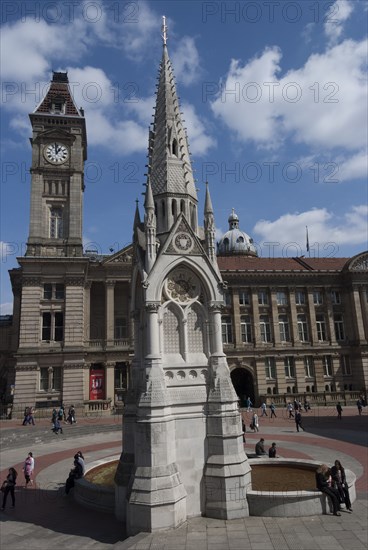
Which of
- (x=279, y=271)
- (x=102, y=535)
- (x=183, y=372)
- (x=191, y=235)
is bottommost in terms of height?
(x=102, y=535)

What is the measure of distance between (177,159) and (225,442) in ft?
34.5

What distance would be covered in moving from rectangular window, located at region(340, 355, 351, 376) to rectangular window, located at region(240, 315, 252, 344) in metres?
13.4

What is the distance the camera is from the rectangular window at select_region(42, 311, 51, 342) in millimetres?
46656

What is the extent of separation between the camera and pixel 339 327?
197ft

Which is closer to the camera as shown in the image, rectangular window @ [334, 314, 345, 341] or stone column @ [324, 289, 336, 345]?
stone column @ [324, 289, 336, 345]

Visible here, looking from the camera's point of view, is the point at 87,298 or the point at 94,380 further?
the point at 87,298

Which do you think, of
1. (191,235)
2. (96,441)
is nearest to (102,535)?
(191,235)

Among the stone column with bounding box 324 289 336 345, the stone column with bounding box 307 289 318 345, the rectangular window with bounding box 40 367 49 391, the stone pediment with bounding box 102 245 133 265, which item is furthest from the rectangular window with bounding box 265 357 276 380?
the rectangular window with bounding box 40 367 49 391

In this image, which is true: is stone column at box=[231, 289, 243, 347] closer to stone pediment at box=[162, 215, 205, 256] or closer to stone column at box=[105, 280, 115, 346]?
stone column at box=[105, 280, 115, 346]

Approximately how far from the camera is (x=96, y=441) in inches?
1240

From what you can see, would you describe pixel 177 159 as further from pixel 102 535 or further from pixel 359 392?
pixel 359 392

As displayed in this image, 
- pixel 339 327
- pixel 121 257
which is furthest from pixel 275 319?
pixel 121 257

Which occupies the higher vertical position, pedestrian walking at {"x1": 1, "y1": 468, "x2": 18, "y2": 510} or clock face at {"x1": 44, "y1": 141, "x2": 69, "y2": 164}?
Answer: clock face at {"x1": 44, "y1": 141, "x2": 69, "y2": 164}

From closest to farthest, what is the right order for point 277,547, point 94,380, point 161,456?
point 277,547, point 161,456, point 94,380
